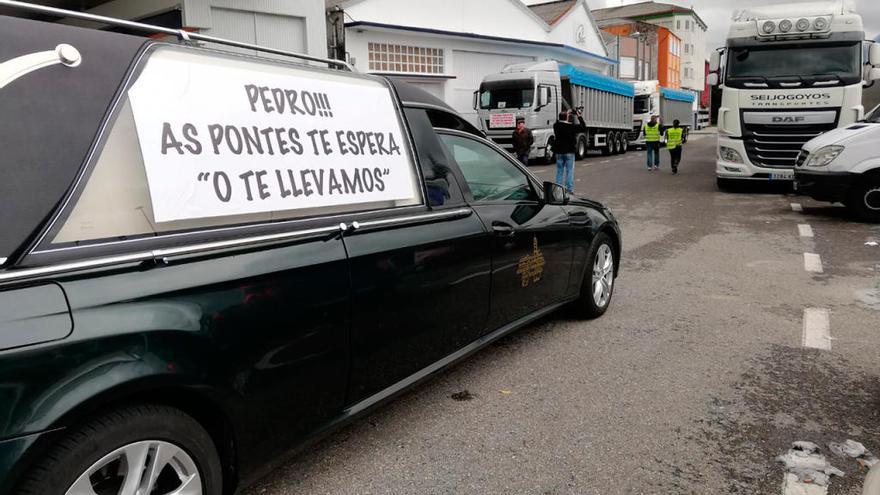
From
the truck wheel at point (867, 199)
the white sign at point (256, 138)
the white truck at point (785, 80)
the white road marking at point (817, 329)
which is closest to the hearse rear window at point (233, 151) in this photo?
the white sign at point (256, 138)

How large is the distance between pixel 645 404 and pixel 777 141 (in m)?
10.7

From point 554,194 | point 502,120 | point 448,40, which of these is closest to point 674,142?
point 502,120

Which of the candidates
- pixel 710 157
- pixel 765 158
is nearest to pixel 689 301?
pixel 765 158

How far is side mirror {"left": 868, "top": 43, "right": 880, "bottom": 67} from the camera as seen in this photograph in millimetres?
11922

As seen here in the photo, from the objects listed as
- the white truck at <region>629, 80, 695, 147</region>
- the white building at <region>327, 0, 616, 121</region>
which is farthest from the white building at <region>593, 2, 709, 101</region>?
the white building at <region>327, 0, 616, 121</region>

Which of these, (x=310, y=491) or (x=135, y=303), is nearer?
(x=135, y=303)

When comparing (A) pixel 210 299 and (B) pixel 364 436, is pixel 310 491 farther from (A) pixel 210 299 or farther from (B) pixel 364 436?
(A) pixel 210 299

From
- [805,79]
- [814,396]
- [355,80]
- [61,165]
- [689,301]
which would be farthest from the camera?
[805,79]

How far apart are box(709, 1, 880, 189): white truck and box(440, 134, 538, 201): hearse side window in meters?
10.0

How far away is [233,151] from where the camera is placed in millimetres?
2477

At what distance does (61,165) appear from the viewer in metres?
1.98

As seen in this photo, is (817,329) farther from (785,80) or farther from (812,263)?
(785,80)

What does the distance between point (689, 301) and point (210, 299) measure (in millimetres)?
4636

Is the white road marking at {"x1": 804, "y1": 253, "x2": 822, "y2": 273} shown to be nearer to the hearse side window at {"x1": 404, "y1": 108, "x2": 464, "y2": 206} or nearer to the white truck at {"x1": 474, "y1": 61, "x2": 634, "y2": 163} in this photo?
the hearse side window at {"x1": 404, "y1": 108, "x2": 464, "y2": 206}
